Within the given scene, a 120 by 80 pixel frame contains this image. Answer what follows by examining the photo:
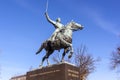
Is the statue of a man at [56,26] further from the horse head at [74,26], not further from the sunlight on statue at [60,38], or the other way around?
the horse head at [74,26]

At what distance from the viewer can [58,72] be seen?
51.3 ft

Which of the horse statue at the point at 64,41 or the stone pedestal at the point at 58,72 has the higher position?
the horse statue at the point at 64,41

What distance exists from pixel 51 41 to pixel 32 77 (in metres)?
2.60

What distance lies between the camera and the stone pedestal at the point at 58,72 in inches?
603

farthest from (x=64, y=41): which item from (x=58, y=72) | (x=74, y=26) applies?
(x=58, y=72)

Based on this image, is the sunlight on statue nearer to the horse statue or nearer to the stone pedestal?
the horse statue

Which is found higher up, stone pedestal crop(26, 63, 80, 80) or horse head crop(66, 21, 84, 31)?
horse head crop(66, 21, 84, 31)

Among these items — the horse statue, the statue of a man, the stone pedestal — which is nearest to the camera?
the stone pedestal

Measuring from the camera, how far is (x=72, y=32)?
1728 centimetres

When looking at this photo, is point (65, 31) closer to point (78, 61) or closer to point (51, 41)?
point (51, 41)

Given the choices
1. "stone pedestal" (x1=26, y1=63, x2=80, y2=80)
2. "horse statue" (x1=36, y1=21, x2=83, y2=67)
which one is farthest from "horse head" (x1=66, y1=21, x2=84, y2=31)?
"stone pedestal" (x1=26, y1=63, x2=80, y2=80)

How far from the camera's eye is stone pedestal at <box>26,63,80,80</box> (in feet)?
50.3

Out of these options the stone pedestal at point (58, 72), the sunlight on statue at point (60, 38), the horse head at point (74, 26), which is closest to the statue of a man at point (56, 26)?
the sunlight on statue at point (60, 38)

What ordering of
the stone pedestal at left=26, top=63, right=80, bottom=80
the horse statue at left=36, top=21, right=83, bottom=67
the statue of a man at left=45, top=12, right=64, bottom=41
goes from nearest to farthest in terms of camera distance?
the stone pedestal at left=26, top=63, right=80, bottom=80 < the horse statue at left=36, top=21, right=83, bottom=67 < the statue of a man at left=45, top=12, right=64, bottom=41
